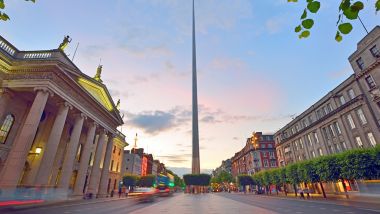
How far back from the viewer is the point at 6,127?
23.2 metres

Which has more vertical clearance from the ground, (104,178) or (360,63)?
(360,63)

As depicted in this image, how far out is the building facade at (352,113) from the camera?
Result: 31.3 m

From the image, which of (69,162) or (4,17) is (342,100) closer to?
(69,162)

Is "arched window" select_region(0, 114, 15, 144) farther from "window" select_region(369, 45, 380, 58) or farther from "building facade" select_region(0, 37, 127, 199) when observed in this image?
"window" select_region(369, 45, 380, 58)

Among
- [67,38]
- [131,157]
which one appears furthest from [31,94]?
[131,157]

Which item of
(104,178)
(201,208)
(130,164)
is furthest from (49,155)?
(130,164)

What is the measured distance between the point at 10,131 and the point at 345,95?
2000 inches

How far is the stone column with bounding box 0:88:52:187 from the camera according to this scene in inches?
724

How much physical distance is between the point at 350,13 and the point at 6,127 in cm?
3067

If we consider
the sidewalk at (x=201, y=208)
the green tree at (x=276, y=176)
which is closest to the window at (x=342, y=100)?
the green tree at (x=276, y=176)

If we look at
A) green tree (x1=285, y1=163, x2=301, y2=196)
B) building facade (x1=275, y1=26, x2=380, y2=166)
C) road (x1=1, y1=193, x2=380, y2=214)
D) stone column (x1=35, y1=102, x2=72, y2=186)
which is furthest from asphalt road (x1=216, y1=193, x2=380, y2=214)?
stone column (x1=35, y1=102, x2=72, y2=186)

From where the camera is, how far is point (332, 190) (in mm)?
42812

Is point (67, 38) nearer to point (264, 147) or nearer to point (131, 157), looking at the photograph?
point (131, 157)

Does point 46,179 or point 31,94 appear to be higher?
point 31,94
